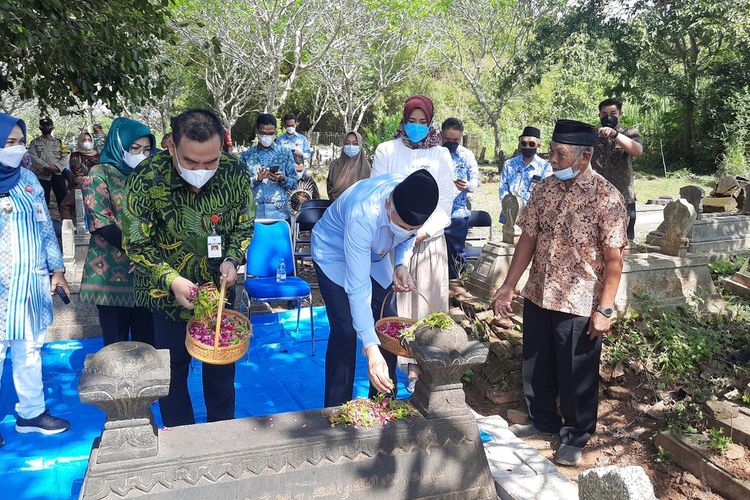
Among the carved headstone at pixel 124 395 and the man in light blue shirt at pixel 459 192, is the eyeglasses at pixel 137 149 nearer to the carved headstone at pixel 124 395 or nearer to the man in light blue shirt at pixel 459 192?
the carved headstone at pixel 124 395

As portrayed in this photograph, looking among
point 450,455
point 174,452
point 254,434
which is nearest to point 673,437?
point 450,455

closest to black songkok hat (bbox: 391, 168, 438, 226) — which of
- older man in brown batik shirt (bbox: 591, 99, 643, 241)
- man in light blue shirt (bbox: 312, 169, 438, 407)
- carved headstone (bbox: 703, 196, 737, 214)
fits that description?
man in light blue shirt (bbox: 312, 169, 438, 407)

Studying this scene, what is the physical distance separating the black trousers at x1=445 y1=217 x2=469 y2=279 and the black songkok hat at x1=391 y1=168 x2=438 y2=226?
3.74m

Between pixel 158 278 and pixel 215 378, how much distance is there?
617 millimetres

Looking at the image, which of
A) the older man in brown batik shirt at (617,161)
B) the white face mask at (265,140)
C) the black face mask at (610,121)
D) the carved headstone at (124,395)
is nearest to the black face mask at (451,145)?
the older man in brown batik shirt at (617,161)

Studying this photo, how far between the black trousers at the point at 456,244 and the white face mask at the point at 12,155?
4050 millimetres

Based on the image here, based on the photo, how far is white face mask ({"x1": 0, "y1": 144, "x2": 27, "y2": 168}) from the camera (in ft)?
10.7

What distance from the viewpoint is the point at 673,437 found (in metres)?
3.63

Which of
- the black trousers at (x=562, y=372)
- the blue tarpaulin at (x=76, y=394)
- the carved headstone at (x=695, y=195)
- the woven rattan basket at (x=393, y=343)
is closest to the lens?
the woven rattan basket at (x=393, y=343)

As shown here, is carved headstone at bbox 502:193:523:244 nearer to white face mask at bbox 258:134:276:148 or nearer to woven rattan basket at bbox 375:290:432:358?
woven rattan basket at bbox 375:290:432:358

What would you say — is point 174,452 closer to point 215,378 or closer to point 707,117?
point 215,378

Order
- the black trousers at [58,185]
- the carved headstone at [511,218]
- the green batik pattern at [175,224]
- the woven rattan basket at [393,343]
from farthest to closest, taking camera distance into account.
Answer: the black trousers at [58,185]
the carved headstone at [511,218]
the woven rattan basket at [393,343]
the green batik pattern at [175,224]

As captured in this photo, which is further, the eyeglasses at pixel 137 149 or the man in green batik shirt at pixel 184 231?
the eyeglasses at pixel 137 149

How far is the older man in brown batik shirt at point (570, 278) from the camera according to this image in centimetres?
334
